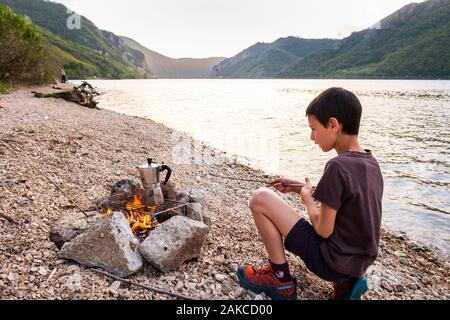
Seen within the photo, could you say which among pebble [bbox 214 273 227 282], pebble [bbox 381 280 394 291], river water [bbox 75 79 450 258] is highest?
pebble [bbox 214 273 227 282]

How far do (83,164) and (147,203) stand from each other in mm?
4017

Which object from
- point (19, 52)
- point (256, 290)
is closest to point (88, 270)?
point (256, 290)

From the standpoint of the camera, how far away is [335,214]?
10.6ft

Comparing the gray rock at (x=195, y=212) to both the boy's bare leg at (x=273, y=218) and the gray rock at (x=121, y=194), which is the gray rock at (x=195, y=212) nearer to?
the gray rock at (x=121, y=194)

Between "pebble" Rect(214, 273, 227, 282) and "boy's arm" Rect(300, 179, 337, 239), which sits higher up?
"boy's arm" Rect(300, 179, 337, 239)

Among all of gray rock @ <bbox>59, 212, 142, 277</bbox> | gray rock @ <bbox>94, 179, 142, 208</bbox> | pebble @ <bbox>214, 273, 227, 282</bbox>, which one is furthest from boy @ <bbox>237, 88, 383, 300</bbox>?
gray rock @ <bbox>94, 179, 142, 208</bbox>

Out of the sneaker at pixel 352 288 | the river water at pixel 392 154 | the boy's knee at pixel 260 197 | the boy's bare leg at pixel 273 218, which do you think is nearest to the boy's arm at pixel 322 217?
the boy's bare leg at pixel 273 218

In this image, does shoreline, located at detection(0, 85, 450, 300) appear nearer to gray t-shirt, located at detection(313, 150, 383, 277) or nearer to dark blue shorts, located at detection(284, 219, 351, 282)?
dark blue shorts, located at detection(284, 219, 351, 282)

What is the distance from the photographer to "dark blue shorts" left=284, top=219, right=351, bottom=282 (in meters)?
3.49

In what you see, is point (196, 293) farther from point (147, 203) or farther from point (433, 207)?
point (433, 207)

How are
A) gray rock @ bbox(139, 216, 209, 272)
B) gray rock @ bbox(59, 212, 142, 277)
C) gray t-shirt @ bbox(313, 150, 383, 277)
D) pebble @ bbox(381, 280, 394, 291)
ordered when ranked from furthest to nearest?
1. pebble @ bbox(381, 280, 394, 291)
2. gray rock @ bbox(139, 216, 209, 272)
3. gray rock @ bbox(59, 212, 142, 277)
4. gray t-shirt @ bbox(313, 150, 383, 277)

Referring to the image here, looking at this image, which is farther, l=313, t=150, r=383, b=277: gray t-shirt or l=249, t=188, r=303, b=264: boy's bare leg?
l=249, t=188, r=303, b=264: boy's bare leg

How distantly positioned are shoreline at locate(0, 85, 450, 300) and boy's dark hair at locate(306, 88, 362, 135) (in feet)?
7.27
